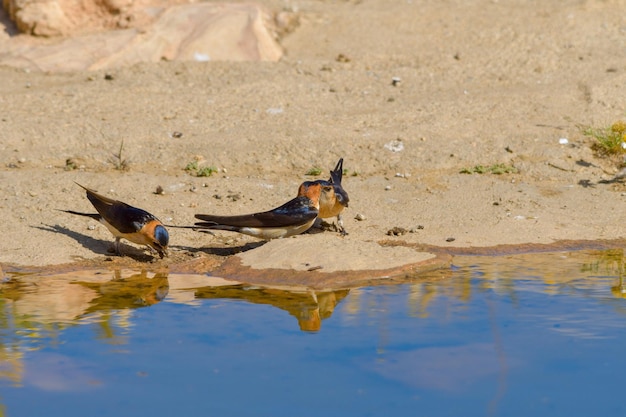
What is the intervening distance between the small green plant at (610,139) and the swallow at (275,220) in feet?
10.5

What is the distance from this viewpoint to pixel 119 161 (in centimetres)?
934

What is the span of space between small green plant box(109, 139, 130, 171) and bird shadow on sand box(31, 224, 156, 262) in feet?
4.32

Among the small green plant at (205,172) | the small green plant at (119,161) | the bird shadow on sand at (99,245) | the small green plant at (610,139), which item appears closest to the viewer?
the bird shadow on sand at (99,245)

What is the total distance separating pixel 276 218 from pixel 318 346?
94.9 inches

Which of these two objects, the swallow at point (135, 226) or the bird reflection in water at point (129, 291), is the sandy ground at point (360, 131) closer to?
the swallow at point (135, 226)

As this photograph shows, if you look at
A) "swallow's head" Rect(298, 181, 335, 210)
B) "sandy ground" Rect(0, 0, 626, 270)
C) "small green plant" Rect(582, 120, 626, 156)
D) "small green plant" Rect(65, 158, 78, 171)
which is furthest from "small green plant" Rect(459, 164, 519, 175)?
"small green plant" Rect(65, 158, 78, 171)

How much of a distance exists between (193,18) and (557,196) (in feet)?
16.5

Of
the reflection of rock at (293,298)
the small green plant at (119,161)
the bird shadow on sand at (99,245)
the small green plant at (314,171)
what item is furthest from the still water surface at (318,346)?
the small green plant at (314,171)

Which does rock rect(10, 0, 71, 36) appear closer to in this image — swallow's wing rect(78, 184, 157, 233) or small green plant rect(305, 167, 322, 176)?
small green plant rect(305, 167, 322, 176)

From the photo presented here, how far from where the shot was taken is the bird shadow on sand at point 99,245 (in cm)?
766

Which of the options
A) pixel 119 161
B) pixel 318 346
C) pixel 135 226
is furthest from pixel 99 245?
pixel 318 346

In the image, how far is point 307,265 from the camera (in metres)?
6.84

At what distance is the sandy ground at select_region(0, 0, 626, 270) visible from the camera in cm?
814

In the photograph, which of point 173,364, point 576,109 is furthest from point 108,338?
point 576,109
